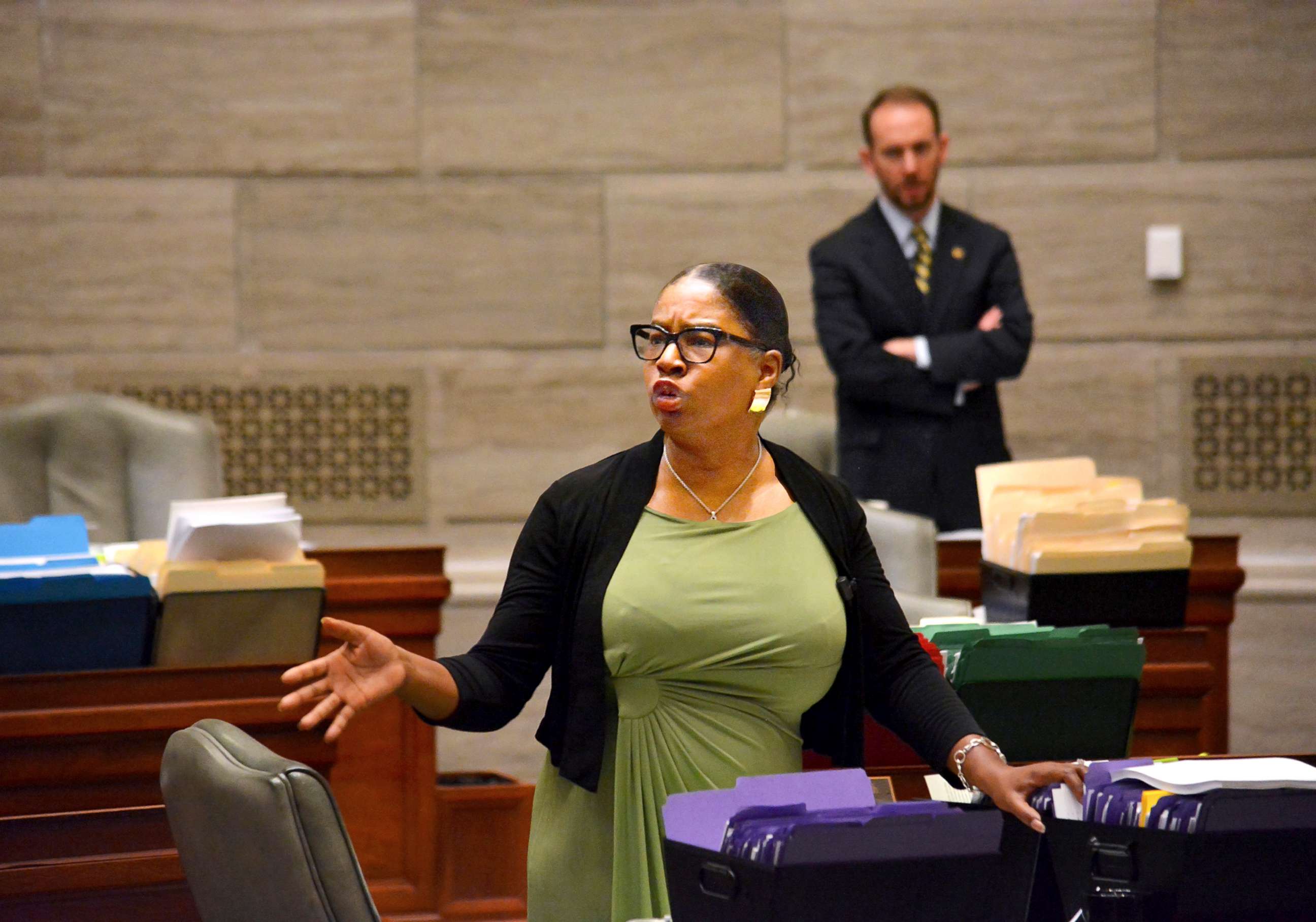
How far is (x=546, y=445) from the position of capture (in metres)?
5.64

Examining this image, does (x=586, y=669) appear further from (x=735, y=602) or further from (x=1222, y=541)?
(x=1222, y=541)

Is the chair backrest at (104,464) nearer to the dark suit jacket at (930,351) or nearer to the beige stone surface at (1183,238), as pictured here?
the dark suit jacket at (930,351)

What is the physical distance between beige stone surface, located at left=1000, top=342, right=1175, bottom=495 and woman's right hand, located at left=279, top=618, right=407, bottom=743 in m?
4.15

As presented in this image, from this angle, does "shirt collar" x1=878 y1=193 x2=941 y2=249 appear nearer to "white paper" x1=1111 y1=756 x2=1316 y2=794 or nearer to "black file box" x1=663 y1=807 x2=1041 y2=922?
"white paper" x1=1111 y1=756 x2=1316 y2=794

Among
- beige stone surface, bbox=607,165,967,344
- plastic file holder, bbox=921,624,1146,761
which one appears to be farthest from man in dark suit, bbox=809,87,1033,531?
plastic file holder, bbox=921,624,1146,761

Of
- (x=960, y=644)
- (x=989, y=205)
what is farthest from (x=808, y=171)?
(x=960, y=644)

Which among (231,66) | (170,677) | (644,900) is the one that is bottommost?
(644,900)

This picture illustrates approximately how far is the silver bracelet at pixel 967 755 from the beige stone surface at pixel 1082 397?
3862 millimetres

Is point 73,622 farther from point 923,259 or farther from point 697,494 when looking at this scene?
point 923,259

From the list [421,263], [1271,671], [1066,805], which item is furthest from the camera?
[421,263]

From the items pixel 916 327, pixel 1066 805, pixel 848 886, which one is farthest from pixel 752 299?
pixel 916 327

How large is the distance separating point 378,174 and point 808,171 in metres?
1.55

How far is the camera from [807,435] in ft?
13.0

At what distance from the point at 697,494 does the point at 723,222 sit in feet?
12.0
